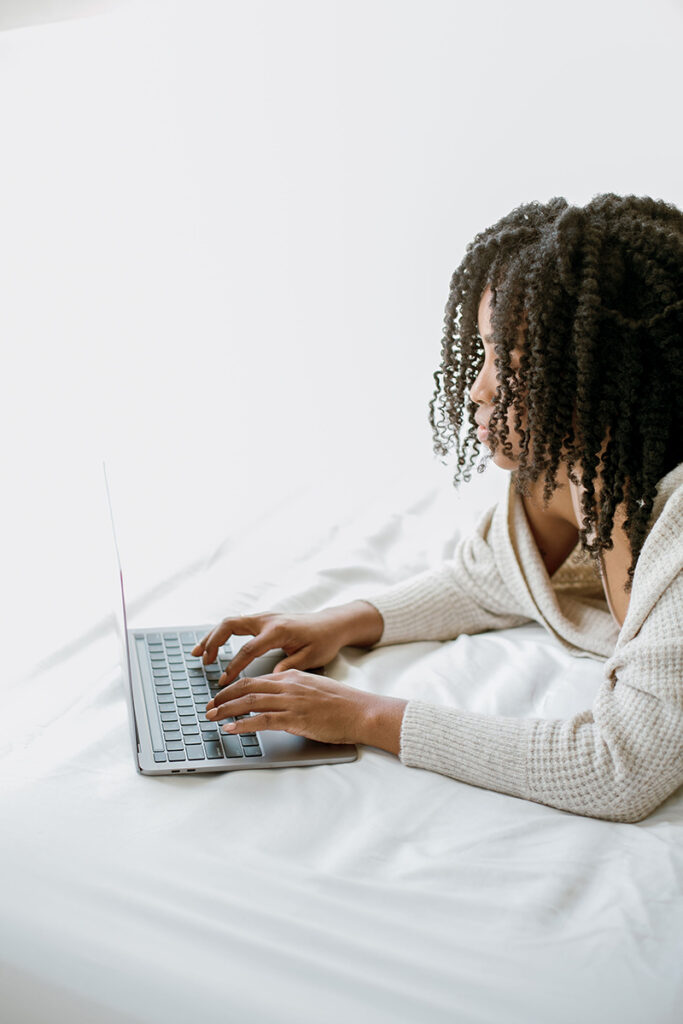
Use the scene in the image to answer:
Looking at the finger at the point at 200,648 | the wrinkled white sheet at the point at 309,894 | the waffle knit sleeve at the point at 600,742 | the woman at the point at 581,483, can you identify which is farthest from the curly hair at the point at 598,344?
the finger at the point at 200,648

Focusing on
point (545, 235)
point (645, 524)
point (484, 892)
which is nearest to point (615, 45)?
point (545, 235)

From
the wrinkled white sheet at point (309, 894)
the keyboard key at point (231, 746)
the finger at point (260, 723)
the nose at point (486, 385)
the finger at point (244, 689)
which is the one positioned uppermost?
the nose at point (486, 385)

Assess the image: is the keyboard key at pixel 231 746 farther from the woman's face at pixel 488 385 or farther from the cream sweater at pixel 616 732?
the woman's face at pixel 488 385

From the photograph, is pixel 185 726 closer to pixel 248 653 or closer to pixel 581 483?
pixel 248 653

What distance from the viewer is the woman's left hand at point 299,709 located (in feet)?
3.13

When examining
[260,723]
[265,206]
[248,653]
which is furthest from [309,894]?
[265,206]

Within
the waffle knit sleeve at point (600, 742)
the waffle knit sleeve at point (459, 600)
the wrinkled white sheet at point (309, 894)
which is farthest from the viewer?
the waffle knit sleeve at point (459, 600)

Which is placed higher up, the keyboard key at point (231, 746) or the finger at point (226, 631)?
the finger at point (226, 631)

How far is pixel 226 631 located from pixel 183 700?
4.3 inches

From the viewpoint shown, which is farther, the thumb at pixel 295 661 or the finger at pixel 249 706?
the thumb at pixel 295 661

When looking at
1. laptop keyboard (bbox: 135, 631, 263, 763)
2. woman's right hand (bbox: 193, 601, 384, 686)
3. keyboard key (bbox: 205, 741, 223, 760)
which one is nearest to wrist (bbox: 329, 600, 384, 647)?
woman's right hand (bbox: 193, 601, 384, 686)

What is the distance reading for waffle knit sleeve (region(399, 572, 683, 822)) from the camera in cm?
87

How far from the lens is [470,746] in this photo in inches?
36.8

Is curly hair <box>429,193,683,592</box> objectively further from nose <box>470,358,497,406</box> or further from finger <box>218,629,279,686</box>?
finger <box>218,629,279,686</box>
